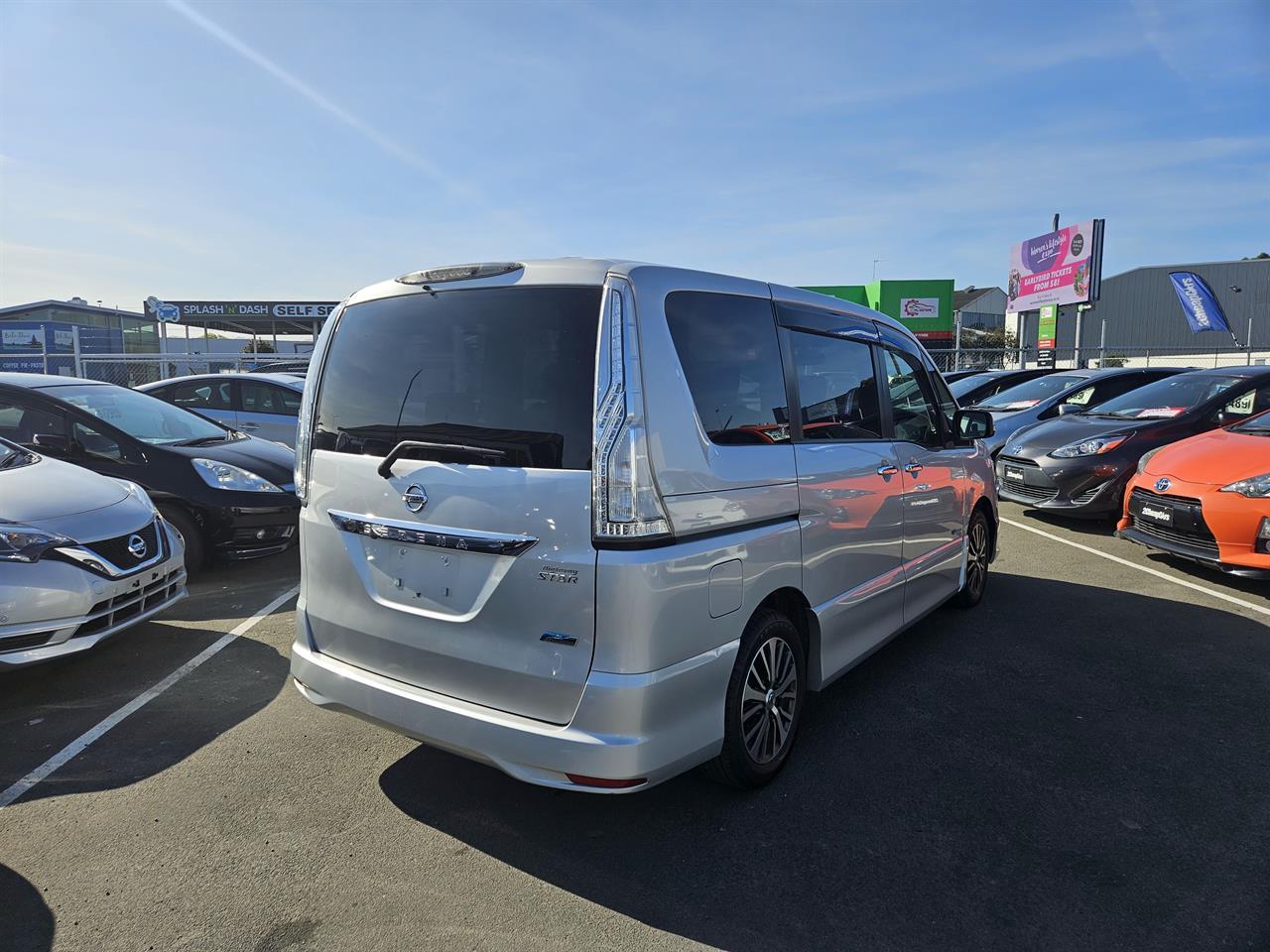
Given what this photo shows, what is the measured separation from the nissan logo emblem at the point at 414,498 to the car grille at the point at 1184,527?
18.8 feet

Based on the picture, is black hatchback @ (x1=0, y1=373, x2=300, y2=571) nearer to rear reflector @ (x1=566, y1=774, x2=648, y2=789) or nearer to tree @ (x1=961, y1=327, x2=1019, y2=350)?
rear reflector @ (x1=566, y1=774, x2=648, y2=789)

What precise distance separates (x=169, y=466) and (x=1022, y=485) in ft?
27.1

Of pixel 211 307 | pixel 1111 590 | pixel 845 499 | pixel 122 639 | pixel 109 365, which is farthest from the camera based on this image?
pixel 211 307

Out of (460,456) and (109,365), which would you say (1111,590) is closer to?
(460,456)

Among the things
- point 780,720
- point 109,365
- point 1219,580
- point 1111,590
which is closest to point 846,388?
point 780,720

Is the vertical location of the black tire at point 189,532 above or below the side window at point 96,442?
below

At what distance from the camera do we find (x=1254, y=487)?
543 centimetres

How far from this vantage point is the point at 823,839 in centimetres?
283

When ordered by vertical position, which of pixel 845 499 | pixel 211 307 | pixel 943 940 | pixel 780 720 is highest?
pixel 211 307

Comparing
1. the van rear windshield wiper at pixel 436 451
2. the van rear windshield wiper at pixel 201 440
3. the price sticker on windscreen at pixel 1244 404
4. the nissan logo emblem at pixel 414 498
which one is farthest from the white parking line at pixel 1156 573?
the van rear windshield wiper at pixel 201 440

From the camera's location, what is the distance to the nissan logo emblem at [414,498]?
268 centimetres

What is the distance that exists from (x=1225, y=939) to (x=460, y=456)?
2.78 meters

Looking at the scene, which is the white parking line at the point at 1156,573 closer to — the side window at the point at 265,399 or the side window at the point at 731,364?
the side window at the point at 731,364

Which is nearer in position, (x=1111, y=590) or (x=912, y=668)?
(x=912, y=668)
